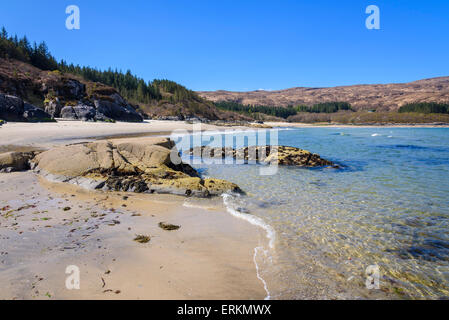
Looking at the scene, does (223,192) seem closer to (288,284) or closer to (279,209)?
(279,209)

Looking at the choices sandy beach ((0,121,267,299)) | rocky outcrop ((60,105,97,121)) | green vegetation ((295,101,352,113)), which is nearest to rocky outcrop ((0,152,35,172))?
sandy beach ((0,121,267,299))

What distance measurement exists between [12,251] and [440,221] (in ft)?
32.6

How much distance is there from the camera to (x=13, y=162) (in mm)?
10484

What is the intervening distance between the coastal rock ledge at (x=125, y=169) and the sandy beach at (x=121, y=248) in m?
0.73

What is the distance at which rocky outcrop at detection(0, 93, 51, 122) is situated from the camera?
95.1ft

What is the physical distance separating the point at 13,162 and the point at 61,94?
1794 inches

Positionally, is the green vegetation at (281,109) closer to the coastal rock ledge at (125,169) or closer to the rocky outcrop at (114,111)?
the rocky outcrop at (114,111)

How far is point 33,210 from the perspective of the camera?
6281 mm

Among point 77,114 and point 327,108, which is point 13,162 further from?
point 327,108

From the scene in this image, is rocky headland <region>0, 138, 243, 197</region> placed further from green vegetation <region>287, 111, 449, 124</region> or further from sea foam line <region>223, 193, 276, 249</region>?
green vegetation <region>287, 111, 449, 124</region>

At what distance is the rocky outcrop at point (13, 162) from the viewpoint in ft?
33.7

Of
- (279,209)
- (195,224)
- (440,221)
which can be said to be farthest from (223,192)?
(440,221)

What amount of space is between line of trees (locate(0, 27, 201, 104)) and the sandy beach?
70987 mm

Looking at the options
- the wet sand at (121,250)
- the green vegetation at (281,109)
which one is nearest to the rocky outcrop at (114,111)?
the wet sand at (121,250)
